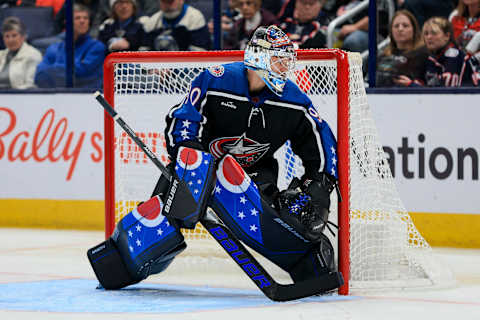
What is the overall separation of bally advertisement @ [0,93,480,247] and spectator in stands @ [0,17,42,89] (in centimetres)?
54

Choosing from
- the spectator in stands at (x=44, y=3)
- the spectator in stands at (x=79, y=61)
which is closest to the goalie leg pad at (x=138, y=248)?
the spectator in stands at (x=79, y=61)

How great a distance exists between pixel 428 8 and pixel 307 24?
39.6 inches

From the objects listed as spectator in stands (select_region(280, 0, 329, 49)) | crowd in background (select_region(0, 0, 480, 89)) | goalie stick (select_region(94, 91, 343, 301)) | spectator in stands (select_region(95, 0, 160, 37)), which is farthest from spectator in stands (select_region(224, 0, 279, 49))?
goalie stick (select_region(94, 91, 343, 301))

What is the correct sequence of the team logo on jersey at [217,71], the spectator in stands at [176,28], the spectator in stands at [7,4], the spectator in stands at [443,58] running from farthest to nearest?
the spectator in stands at [7,4] → the spectator in stands at [176,28] → the spectator in stands at [443,58] → the team logo on jersey at [217,71]

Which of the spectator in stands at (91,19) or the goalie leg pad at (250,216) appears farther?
the spectator in stands at (91,19)

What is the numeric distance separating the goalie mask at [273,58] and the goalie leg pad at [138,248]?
680mm

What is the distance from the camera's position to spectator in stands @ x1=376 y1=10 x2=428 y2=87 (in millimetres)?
6195

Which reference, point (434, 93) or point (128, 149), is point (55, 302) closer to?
point (128, 149)

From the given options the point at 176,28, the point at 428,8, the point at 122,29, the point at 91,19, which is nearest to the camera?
the point at 428,8

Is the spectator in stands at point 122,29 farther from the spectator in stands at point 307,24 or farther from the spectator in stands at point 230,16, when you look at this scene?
the spectator in stands at point 307,24

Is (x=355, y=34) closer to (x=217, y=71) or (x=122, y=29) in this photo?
(x=122, y=29)

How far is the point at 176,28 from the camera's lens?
7.21 m

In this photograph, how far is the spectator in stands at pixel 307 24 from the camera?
22.5 feet

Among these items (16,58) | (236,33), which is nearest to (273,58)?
(236,33)
